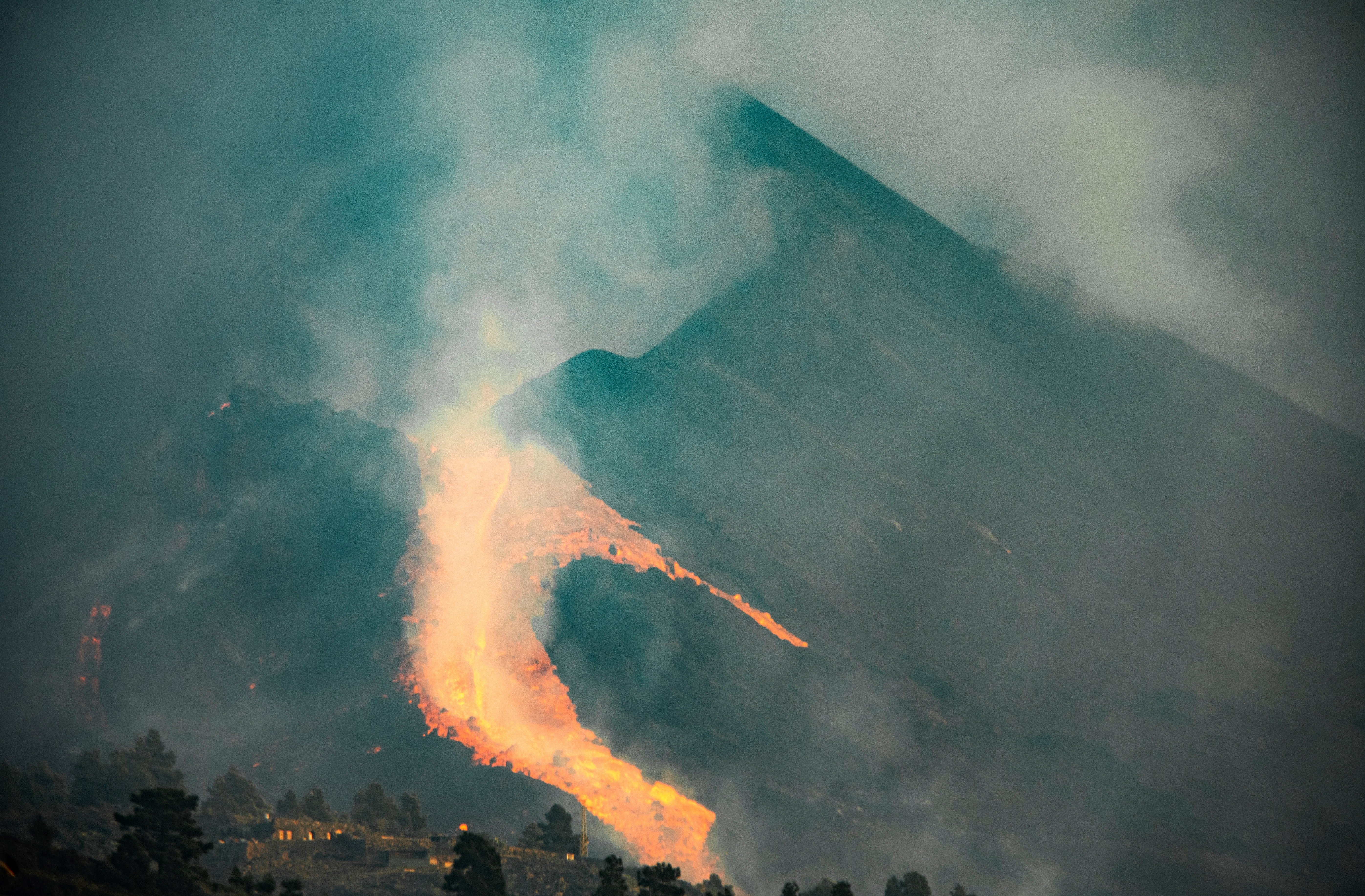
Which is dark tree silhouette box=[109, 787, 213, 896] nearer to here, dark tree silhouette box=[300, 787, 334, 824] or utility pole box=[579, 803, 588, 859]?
dark tree silhouette box=[300, 787, 334, 824]

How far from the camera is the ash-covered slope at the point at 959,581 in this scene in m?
71.4

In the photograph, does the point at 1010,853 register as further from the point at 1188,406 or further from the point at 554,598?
the point at 1188,406

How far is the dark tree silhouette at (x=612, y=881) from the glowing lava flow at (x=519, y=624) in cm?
1829

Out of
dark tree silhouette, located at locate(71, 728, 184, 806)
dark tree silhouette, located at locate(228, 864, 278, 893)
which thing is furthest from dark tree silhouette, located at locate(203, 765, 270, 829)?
dark tree silhouette, located at locate(228, 864, 278, 893)

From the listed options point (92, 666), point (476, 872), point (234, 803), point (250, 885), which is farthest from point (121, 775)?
point (476, 872)

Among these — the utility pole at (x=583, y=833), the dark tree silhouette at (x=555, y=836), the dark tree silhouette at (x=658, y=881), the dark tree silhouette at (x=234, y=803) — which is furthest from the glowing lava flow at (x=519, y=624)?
the dark tree silhouette at (x=658, y=881)

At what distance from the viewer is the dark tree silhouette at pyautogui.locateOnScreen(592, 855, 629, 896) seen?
139 feet

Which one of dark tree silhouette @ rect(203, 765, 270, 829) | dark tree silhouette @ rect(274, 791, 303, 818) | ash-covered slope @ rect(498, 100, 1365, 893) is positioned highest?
ash-covered slope @ rect(498, 100, 1365, 893)

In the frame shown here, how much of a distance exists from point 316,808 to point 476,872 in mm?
16765

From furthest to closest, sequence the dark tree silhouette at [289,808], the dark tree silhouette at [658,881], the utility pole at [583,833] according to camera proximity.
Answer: the utility pole at [583,833], the dark tree silhouette at [289,808], the dark tree silhouette at [658,881]

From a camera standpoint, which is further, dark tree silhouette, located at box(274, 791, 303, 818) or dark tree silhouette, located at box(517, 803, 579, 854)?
dark tree silhouette, located at box(517, 803, 579, 854)

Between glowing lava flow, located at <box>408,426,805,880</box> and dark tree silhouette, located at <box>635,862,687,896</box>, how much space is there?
19.3 metres

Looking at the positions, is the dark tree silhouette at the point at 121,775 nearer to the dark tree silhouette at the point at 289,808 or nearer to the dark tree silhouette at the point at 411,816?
the dark tree silhouette at the point at 289,808

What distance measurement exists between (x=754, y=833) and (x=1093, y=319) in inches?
2577
